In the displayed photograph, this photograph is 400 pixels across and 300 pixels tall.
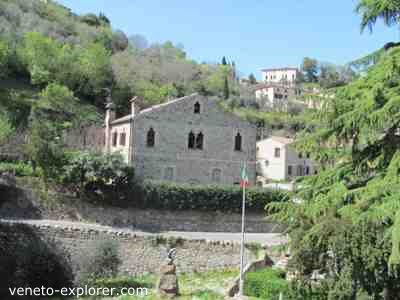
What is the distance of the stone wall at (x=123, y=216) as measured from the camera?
97.6 feet

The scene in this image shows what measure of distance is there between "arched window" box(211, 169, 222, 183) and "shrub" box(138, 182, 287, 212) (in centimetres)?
466

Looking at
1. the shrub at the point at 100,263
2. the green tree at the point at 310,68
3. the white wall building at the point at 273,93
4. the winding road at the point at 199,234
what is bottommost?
the shrub at the point at 100,263

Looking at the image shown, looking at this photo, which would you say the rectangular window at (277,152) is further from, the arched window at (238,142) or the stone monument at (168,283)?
the stone monument at (168,283)

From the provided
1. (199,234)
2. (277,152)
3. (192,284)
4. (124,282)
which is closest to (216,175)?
(199,234)

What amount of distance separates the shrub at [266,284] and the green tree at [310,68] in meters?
143

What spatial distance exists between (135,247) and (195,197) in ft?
23.3

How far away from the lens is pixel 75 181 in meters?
30.5

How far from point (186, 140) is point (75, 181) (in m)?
10.3

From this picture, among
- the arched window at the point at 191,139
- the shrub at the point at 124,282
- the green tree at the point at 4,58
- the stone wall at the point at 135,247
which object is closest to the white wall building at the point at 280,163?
the arched window at the point at 191,139

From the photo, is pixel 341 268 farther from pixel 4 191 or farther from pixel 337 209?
pixel 4 191

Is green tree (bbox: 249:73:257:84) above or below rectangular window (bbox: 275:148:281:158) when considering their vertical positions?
above

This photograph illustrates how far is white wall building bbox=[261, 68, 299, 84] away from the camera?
16350 centimetres

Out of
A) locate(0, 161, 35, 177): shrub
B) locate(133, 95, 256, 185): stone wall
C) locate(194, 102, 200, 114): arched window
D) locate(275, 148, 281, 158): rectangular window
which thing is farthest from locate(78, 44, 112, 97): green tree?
locate(0, 161, 35, 177): shrub

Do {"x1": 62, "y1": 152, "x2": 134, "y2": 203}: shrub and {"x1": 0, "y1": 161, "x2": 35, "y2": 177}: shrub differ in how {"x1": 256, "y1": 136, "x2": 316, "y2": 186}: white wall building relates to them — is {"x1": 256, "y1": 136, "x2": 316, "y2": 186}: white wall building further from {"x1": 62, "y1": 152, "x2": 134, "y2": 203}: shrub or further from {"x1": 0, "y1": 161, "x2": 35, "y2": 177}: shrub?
{"x1": 0, "y1": 161, "x2": 35, "y2": 177}: shrub
